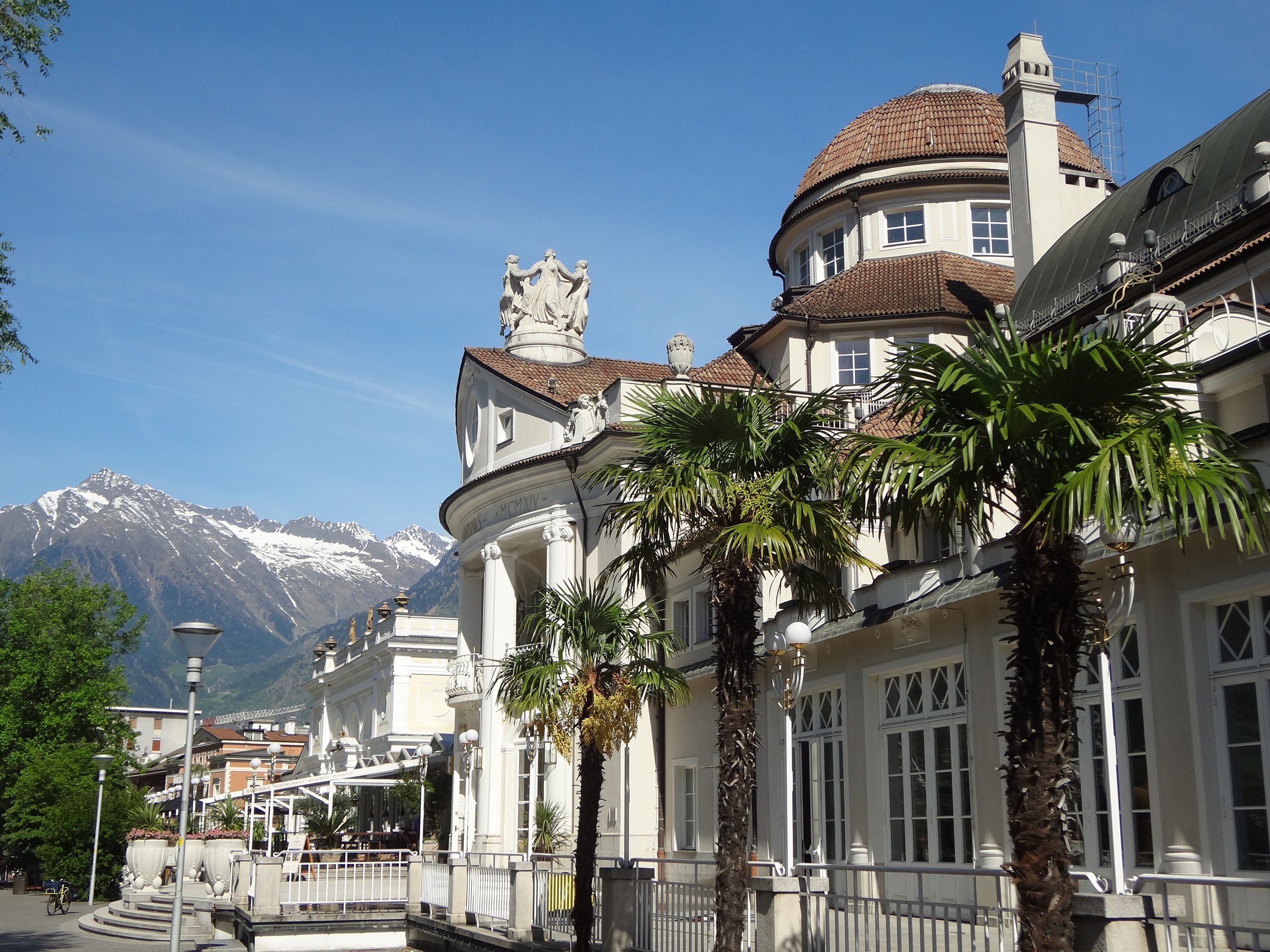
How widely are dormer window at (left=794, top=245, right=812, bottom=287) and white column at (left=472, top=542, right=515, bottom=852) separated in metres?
11.6

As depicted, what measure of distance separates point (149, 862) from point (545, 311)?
64.8 ft

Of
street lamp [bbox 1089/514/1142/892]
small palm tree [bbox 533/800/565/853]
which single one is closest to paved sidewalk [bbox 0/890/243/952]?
small palm tree [bbox 533/800/565/853]

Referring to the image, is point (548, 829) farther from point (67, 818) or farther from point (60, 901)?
point (67, 818)

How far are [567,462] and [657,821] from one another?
9112mm

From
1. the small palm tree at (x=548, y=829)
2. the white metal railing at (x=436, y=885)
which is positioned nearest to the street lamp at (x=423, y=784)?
the small palm tree at (x=548, y=829)

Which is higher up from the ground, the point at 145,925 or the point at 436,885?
the point at 436,885

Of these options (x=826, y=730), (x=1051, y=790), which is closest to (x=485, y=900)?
(x=826, y=730)

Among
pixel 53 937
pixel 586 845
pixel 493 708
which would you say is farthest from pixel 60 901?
pixel 586 845

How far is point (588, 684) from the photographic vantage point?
18.5 metres

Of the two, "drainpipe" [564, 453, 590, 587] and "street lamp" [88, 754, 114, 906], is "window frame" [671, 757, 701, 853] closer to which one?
"drainpipe" [564, 453, 590, 587]

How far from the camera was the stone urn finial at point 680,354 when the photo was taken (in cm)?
2958

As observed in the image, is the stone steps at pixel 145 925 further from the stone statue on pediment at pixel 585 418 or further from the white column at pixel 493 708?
the stone statue on pediment at pixel 585 418

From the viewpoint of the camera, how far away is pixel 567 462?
3228cm

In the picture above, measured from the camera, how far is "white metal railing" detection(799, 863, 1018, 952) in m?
10.8
